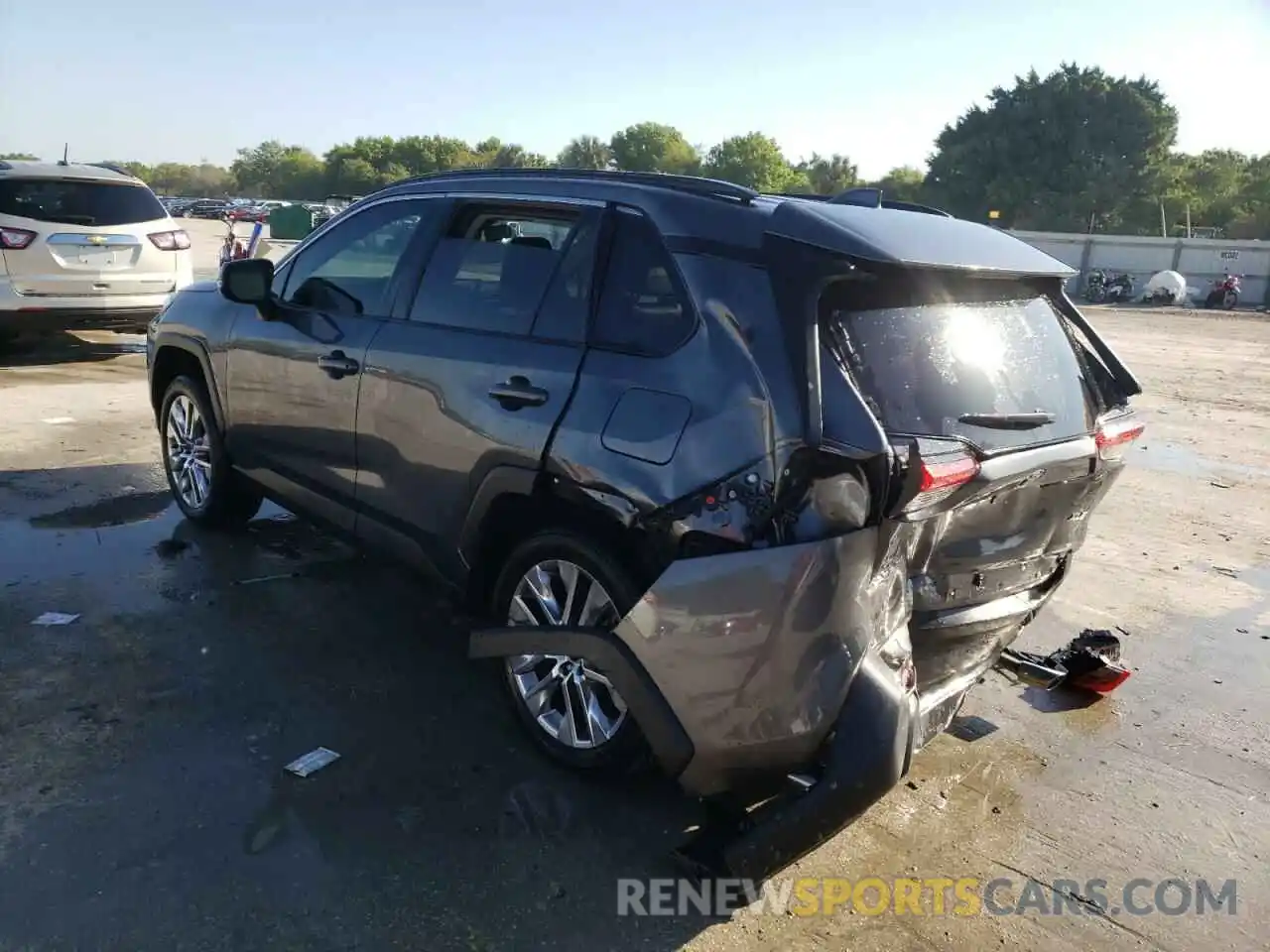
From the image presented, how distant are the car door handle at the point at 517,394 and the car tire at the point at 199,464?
2.31m

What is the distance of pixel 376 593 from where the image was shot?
4871 mm

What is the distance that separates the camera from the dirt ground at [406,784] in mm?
2734

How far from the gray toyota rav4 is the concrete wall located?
4172 cm

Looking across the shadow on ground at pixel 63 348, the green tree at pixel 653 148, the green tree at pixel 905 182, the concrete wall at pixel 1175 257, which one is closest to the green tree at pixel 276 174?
the green tree at pixel 653 148

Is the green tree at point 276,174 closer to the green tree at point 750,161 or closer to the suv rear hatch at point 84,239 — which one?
the green tree at point 750,161

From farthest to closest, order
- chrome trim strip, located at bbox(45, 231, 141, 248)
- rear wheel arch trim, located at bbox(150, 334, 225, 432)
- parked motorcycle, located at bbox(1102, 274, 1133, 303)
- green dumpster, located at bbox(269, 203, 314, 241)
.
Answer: parked motorcycle, located at bbox(1102, 274, 1133, 303)
green dumpster, located at bbox(269, 203, 314, 241)
chrome trim strip, located at bbox(45, 231, 141, 248)
rear wheel arch trim, located at bbox(150, 334, 225, 432)

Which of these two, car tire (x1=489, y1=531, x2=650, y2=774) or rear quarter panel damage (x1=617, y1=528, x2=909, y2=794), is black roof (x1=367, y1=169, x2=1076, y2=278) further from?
Answer: car tire (x1=489, y1=531, x2=650, y2=774)

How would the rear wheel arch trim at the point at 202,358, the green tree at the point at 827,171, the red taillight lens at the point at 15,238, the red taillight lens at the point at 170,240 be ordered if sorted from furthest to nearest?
the green tree at the point at 827,171 < the red taillight lens at the point at 170,240 < the red taillight lens at the point at 15,238 < the rear wheel arch trim at the point at 202,358

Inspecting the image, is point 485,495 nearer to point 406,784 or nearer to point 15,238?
point 406,784

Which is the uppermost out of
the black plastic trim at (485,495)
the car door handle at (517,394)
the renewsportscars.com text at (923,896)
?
the car door handle at (517,394)

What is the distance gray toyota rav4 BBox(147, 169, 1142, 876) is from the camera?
261 cm

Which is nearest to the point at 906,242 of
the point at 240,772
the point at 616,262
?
the point at 616,262

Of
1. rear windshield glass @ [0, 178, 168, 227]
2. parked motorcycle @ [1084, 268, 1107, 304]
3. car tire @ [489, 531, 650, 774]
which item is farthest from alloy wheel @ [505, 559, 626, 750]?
parked motorcycle @ [1084, 268, 1107, 304]

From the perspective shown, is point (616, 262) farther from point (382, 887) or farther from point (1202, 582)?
point (1202, 582)
